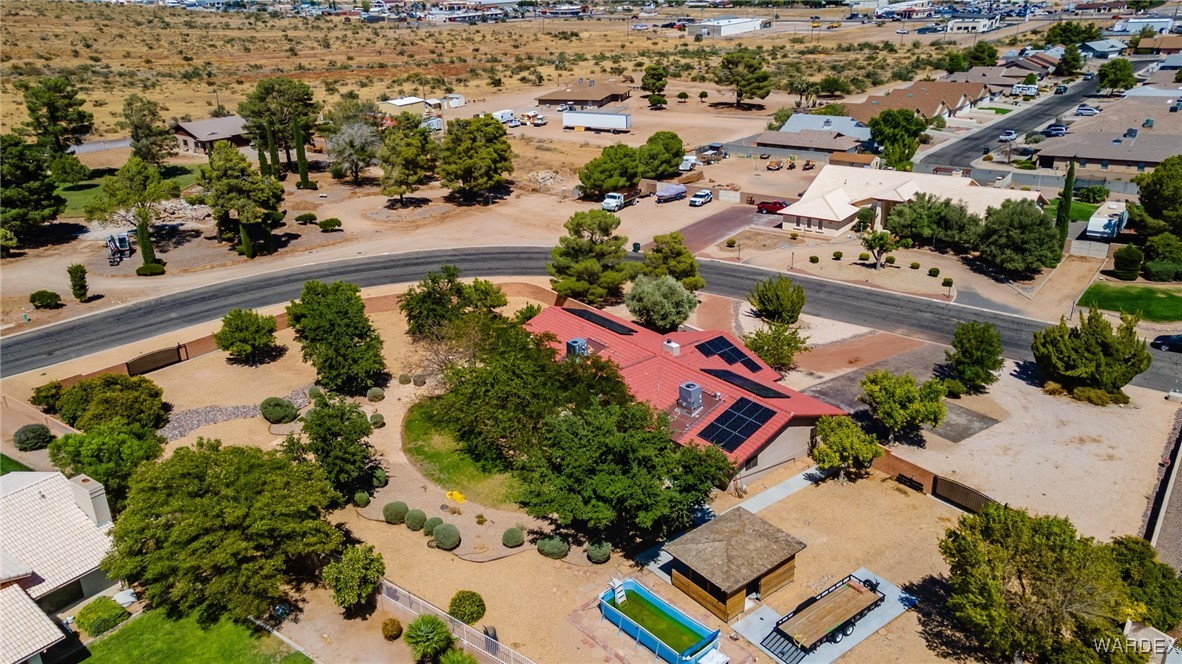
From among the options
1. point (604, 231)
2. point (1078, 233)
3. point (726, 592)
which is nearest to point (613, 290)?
point (604, 231)

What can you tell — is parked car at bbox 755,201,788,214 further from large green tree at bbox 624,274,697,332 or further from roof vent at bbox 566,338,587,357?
roof vent at bbox 566,338,587,357

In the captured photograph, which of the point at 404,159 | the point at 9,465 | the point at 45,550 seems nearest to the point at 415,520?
the point at 45,550

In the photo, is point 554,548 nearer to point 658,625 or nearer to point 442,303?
point 658,625

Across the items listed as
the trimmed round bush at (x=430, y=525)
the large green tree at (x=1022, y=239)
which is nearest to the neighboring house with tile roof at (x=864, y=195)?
the large green tree at (x=1022, y=239)

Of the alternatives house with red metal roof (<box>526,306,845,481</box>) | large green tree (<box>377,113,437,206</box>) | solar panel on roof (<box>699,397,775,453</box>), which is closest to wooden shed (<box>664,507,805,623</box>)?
house with red metal roof (<box>526,306,845,481</box>)

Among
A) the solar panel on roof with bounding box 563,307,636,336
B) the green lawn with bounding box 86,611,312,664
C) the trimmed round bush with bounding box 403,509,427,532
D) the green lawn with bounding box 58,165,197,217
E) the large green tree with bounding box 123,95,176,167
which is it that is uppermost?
the large green tree with bounding box 123,95,176,167
